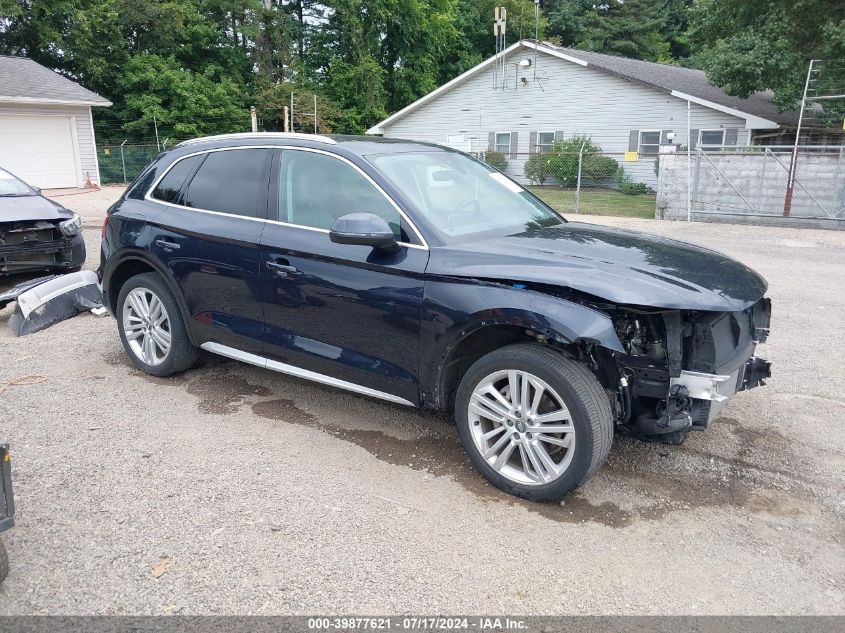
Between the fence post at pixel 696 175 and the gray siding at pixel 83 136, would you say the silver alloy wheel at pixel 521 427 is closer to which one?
the fence post at pixel 696 175

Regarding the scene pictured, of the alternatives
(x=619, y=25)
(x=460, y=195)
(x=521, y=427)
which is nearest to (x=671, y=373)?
(x=521, y=427)

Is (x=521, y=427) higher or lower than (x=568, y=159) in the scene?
lower

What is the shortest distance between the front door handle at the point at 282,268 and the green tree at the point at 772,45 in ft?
62.0

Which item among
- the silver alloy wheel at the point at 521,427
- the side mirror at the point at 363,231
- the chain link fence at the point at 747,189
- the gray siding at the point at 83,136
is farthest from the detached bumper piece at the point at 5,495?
the gray siding at the point at 83,136

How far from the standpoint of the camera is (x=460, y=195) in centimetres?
424

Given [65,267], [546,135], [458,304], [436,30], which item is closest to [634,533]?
[458,304]

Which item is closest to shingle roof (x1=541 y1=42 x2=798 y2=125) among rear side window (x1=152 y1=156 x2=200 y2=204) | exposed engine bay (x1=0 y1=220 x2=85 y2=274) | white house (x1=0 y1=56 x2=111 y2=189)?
white house (x1=0 y1=56 x2=111 y2=189)

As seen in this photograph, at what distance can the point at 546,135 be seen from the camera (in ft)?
92.7

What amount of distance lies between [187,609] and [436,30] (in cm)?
4265

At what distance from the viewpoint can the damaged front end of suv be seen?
3219 millimetres

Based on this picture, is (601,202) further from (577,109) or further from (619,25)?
(619,25)

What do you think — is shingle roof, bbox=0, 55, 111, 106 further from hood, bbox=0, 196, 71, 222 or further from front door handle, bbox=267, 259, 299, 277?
front door handle, bbox=267, 259, 299, 277

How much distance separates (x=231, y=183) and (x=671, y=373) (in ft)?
10.2

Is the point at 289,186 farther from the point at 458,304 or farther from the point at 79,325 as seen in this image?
the point at 79,325
